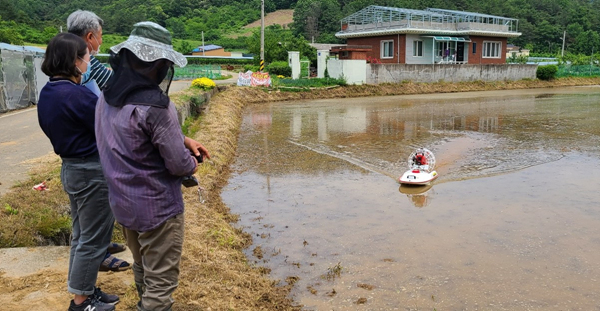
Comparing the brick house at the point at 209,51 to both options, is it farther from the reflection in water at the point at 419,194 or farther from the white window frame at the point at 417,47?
the reflection in water at the point at 419,194

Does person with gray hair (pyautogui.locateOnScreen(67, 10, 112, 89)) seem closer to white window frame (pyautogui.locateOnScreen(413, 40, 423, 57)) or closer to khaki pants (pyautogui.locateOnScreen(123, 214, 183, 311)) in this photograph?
khaki pants (pyautogui.locateOnScreen(123, 214, 183, 311))

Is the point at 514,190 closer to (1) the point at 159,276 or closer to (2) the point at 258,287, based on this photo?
(2) the point at 258,287

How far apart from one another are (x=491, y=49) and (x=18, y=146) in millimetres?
37863

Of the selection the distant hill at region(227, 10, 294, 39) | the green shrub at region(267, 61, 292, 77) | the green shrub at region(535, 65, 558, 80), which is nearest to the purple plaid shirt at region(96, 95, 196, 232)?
the green shrub at region(267, 61, 292, 77)

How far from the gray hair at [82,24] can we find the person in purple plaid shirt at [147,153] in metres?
0.82

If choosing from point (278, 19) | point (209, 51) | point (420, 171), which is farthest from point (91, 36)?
point (278, 19)

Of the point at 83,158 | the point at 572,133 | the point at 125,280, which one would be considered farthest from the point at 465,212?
the point at 572,133

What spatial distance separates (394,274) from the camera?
4.48 meters

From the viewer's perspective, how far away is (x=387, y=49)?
113 feet

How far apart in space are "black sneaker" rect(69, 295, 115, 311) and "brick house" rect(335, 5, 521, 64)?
28991mm

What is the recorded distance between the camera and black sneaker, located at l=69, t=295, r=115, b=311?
289 cm

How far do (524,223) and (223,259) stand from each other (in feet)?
12.2

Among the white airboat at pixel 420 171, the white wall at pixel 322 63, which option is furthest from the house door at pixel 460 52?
the white airboat at pixel 420 171

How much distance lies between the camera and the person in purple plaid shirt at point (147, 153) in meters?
2.38
